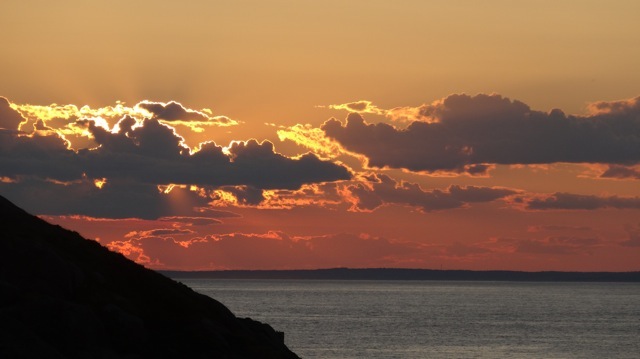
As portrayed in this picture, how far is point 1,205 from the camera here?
80.6 meters

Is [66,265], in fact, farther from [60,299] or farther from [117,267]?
[117,267]

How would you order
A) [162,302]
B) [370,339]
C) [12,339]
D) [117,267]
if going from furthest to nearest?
1. [370,339]
2. [117,267]
3. [162,302]
4. [12,339]

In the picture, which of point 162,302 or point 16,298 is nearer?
point 16,298

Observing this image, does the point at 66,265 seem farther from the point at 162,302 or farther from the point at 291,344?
the point at 291,344

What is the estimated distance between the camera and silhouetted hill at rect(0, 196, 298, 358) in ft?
209

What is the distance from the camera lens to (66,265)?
71.3 m

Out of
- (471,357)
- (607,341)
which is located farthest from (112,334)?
(607,341)

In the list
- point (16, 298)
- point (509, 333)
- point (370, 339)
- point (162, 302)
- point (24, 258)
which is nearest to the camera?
point (16, 298)

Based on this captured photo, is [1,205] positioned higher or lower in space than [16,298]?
higher

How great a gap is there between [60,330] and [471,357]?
302 feet

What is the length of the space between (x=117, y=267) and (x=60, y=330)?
1921 cm

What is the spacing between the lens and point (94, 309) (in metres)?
68.9

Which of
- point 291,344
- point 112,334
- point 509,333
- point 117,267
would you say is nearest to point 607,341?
point 509,333

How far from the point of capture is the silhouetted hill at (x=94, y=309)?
6359 centimetres
